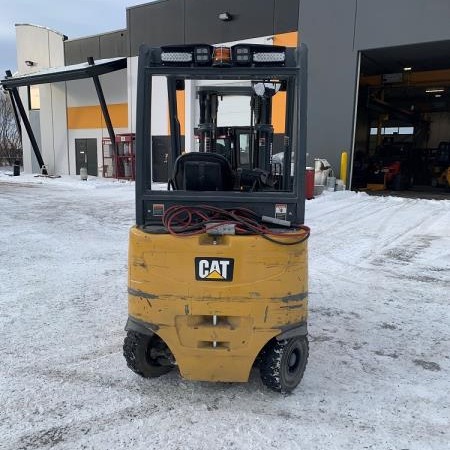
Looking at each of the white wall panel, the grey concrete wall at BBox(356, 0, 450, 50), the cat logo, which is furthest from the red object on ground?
the white wall panel

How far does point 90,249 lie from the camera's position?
803 cm

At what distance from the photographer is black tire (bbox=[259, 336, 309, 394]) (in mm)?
3248

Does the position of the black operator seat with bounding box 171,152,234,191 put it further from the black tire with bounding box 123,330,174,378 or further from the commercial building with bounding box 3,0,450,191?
the commercial building with bounding box 3,0,450,191

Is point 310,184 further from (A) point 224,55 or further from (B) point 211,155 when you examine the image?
(A) point 224,55

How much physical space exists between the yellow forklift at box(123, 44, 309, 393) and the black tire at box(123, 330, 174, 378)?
0.04 feet

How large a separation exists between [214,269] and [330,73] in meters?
15.2

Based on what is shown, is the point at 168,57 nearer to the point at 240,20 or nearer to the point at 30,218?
the point at 30,218

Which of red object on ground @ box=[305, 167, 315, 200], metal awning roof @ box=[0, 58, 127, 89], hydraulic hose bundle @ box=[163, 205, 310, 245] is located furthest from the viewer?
metal awning roof @ box=[0, 58, 127, 89]

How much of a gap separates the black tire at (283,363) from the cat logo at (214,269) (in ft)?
2.29

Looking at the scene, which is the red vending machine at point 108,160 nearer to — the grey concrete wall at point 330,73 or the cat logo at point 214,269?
the grey concrete wall at point 330,73

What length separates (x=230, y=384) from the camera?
11.7 ft

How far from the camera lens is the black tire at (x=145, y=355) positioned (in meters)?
3.42

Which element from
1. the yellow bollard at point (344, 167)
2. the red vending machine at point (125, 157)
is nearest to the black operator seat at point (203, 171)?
the yellow bollard at point (344, 167)

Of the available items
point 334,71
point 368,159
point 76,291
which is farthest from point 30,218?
point 368,159
